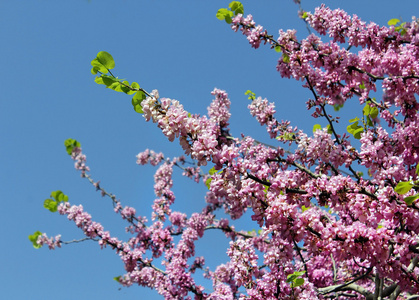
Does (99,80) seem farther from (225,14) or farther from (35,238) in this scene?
(35,238)

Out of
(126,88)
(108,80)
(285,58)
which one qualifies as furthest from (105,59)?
(285,58)

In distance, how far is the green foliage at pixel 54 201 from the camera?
7.94 metres

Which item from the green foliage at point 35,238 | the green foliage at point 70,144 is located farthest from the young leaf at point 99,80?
the green foliage at point 35,238

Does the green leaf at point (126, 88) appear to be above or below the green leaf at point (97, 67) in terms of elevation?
below

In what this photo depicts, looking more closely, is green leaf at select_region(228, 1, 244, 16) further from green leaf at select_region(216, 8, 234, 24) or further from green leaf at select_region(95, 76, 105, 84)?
green leaf at select_region(95, 76, 105, 84)

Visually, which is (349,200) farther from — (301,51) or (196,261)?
(196,261)

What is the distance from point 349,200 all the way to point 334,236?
1.43 feet

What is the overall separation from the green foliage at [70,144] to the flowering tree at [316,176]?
6.93ft

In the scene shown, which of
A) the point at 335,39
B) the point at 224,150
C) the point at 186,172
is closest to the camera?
the point at 224,150

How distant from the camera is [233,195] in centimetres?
293

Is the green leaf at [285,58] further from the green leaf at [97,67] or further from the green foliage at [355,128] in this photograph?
the green leaf at [97,67]

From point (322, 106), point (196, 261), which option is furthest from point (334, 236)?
point (196, 261)

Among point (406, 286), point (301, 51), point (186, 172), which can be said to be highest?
point (186, 172)

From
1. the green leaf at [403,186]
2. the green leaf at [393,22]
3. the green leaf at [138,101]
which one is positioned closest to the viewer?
the green leaf at [403,186]
